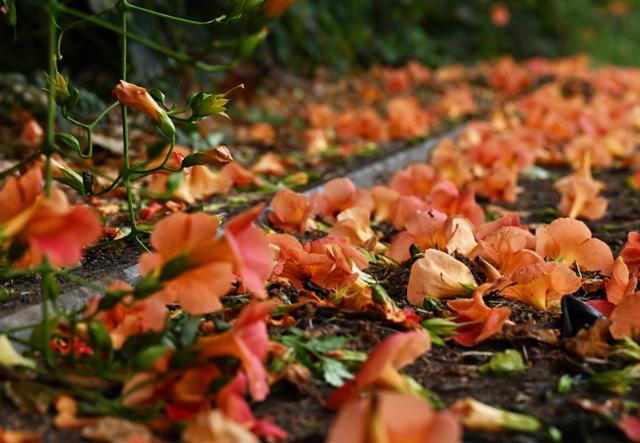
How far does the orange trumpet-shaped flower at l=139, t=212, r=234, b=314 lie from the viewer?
1.28 meters

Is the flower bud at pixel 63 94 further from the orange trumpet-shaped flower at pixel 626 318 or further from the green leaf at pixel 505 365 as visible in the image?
the orange trumpet-shaped flower at pixel 626 318

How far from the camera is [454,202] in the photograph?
239cm

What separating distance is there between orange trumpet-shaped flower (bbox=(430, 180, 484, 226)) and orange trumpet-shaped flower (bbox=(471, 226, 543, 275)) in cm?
43

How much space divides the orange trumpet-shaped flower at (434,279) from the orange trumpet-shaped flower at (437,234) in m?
0.19

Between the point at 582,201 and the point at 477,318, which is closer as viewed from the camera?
the point at 477,318

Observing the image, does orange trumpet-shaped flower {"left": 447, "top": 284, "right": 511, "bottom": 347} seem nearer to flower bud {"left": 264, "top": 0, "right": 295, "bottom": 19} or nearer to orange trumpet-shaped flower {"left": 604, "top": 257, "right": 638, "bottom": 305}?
orange trumpet-shaped flower {"left": 604, "top": 257, "right": 638, "bottom": 305}

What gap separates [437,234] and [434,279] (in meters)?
0.28

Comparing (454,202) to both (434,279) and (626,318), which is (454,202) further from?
(626,318)

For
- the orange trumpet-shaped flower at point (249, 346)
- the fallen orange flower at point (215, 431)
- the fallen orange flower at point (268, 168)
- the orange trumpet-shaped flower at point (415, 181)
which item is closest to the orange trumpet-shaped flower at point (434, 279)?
the orange trumpet-shaped flower at point (249, 346)

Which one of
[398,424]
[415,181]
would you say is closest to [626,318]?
[398,424]

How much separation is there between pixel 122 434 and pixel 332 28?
4947mm

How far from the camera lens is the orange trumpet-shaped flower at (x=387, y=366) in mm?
1258

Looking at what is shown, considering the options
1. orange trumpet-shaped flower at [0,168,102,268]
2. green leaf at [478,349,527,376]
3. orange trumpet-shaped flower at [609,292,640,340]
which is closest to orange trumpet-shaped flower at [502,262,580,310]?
orange trumpet-shaped flower at [609,292,640,340]

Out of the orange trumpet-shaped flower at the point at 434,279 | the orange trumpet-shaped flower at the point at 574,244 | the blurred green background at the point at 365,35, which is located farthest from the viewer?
the blurred green background at the point at 365,35
